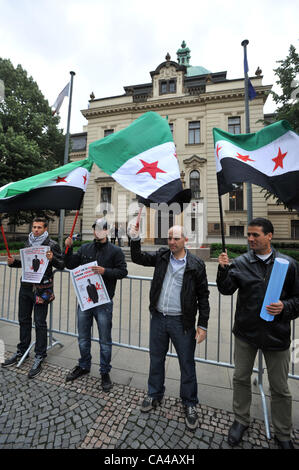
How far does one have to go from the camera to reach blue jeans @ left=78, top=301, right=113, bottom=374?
2.85 metres

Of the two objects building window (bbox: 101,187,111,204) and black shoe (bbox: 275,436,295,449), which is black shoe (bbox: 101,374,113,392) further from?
building window (bbox: 101,187,111,204)

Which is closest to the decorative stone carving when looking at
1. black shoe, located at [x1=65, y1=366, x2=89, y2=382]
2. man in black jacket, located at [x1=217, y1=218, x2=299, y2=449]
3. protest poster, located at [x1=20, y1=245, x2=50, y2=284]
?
protest poster, located at [x1=20, y1=245, x2=50, y2=284]

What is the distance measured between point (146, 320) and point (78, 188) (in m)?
3.53

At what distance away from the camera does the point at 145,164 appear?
243 centimetres

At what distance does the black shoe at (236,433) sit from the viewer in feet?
6.66

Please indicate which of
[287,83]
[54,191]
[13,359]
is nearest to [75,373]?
[13,359]

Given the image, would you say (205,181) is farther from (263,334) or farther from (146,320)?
(263,334)

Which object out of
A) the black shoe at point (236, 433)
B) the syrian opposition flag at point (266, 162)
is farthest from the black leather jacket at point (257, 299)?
the black shoe at point (236, 433)

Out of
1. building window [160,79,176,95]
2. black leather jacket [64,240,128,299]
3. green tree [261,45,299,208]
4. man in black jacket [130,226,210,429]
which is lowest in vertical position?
man in black jacket [130,226,210,429]

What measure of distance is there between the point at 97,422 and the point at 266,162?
339cm

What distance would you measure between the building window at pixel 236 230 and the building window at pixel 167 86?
615 inches

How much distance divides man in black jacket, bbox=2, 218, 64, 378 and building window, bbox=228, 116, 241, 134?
71.7 feet

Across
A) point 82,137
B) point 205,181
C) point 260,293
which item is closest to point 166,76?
point 205,181

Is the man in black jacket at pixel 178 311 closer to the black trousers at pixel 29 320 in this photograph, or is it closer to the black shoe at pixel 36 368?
the black shoe at pixel 36 368
